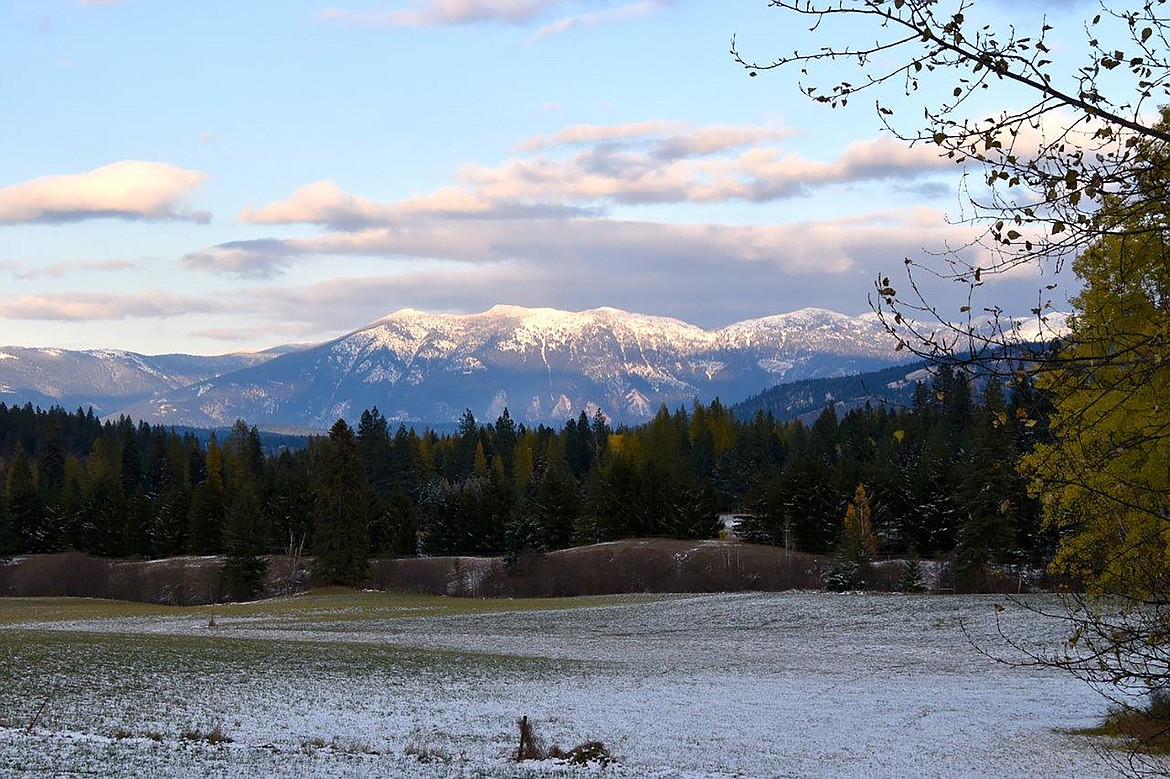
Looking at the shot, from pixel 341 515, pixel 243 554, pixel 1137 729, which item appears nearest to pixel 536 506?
pixel 341 515

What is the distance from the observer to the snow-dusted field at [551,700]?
20688mm

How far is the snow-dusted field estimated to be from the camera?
814 inches

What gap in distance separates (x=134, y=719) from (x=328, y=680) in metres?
10.1

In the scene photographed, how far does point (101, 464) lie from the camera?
157 meters

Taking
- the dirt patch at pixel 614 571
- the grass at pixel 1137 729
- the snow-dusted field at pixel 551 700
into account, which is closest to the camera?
the snow-dusted field at pixel 551 700

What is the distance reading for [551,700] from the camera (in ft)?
101

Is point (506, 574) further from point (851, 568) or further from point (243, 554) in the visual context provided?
point (851, 568)

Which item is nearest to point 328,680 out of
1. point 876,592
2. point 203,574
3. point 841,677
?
point 841,677

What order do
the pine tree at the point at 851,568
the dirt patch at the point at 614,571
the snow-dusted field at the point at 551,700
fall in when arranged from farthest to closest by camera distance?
the dirt patch at the point at 614,571 → the pine tree at the point at 851,568 → the snow-dusted field at the point at 551,700

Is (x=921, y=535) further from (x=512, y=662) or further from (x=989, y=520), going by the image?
(x=512, y=662)

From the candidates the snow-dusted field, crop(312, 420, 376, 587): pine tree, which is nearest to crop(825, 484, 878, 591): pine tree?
the snow-dusted field

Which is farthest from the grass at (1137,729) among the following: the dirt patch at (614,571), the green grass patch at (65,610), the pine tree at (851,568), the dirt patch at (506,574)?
the dirt patch at (506,574)

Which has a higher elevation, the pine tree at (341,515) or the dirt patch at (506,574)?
the pine tree at (341,515)

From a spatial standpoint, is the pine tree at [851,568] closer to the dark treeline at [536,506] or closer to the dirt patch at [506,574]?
the dark treeline at [536,506]
